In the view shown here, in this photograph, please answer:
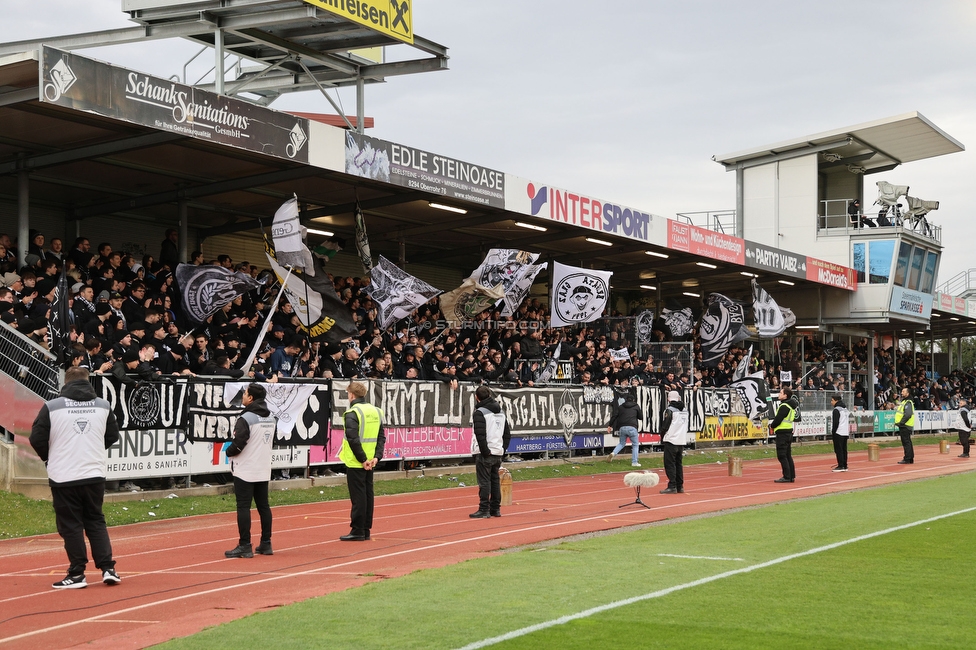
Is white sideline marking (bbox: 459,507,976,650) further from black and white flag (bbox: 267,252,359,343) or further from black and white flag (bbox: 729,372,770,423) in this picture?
black and white flag (bbox: 729,372,770,423)

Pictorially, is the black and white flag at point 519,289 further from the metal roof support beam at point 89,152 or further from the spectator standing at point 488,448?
the metal roof support beam at point 89,152

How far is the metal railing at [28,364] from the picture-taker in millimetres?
15938

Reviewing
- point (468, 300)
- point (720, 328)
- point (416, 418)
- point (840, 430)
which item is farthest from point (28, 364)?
point (720, 328)

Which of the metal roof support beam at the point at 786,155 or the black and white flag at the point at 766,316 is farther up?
the metal roof support beam at the point at 786,155

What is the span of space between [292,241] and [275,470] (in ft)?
14.3

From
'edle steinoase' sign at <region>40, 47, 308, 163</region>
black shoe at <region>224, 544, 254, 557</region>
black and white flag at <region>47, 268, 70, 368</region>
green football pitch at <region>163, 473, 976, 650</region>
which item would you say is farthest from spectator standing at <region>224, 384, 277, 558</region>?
'edle steinoase' sign at <region>40, 47, 308, 163</region>

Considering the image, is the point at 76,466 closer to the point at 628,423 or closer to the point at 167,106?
the point at 167,106

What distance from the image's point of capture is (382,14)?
22547 millimetres

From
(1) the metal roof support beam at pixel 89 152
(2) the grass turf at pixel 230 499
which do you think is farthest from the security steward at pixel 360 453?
(1) the metal roof support beam at pixel 89 152

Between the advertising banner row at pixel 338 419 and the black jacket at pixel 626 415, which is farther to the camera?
the black jacket at pixel 626 415

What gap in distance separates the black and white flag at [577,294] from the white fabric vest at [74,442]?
18.5 m

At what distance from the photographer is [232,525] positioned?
1581 cm

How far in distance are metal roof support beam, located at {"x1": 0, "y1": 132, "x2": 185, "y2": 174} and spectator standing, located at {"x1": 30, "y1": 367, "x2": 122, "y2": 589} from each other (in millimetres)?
8582

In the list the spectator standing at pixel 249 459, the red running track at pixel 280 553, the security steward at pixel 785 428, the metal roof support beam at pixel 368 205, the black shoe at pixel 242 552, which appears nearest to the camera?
the red running track at pixel 280 553
